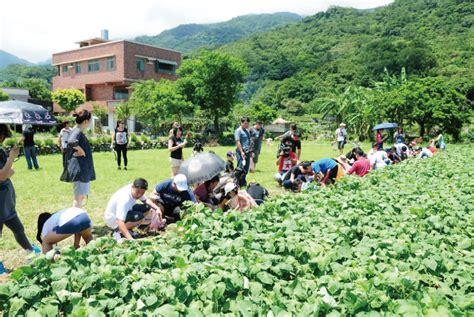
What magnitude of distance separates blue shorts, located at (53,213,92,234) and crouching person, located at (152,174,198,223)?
1622mm

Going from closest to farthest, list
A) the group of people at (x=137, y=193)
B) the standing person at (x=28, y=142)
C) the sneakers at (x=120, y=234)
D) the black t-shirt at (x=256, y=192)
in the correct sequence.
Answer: the group of people at (x=137, y=193), the sneakers at (x=120, y=234), the black t-shirt at (x=256, y=192), the standing person at (x=28, y=142)

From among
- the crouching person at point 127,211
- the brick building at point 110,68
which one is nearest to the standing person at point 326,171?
the crouching person at point 127,211

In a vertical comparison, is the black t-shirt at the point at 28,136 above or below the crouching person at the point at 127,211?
above

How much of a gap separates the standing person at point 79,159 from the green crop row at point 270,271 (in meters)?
2.44

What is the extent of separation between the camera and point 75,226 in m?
4.46

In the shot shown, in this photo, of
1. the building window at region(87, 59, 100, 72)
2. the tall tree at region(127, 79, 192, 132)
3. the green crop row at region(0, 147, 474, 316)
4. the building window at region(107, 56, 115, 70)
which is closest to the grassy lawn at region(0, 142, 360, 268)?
the green crop row at region(0, 147, 474, 316)

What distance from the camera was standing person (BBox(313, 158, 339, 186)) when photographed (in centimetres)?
855

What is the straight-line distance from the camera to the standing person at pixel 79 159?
579 cm

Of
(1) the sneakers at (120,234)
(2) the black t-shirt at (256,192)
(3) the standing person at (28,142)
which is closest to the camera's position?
(1) the sneakers at (120,234)

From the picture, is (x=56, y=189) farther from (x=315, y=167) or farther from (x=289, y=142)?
(x=315, y=167)

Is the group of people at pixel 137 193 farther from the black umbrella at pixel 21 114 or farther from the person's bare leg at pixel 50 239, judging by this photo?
the black umbrella at pixel 21 114

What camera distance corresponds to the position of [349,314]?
2184mm

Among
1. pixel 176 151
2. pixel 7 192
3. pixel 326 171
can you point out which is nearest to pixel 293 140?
pixel 326 171

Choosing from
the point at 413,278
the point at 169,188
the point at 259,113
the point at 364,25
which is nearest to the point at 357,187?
the point at 169,188
